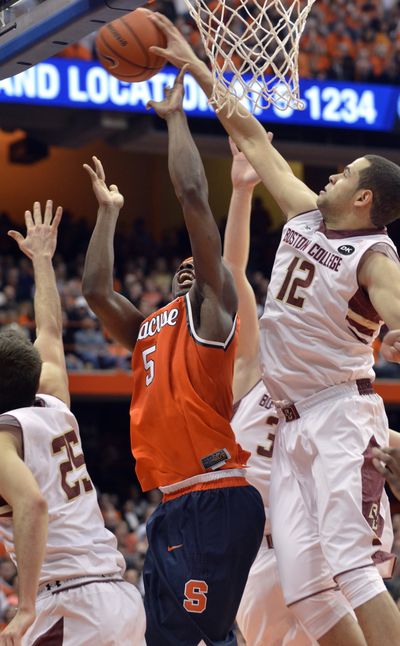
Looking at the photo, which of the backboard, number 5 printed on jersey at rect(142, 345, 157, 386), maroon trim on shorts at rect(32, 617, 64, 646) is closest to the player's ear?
number 5 printed on jersey at rect(142, 345, 157, 386)

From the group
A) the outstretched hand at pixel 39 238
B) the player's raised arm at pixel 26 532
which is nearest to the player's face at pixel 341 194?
the outstretched hand at pixel 39 238

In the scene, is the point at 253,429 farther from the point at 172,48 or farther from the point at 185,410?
the point at 172,48

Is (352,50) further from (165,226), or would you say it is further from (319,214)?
(319,214)

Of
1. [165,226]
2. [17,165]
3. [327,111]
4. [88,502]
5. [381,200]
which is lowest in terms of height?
[165,226]

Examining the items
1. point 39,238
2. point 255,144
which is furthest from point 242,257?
point 39,238

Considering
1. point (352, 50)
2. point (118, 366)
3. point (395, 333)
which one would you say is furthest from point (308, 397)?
point (352, 50)

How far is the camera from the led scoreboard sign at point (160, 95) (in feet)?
53.5

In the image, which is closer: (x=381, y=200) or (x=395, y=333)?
(x=395, y=333)

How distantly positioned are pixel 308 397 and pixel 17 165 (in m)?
19.6

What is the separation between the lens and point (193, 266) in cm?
426

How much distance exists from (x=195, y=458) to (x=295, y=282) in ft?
2.51

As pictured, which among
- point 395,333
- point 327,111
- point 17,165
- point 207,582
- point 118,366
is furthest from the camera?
point 17,165

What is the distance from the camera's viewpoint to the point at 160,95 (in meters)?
16.7

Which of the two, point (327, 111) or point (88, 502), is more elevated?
point (88, 502)
